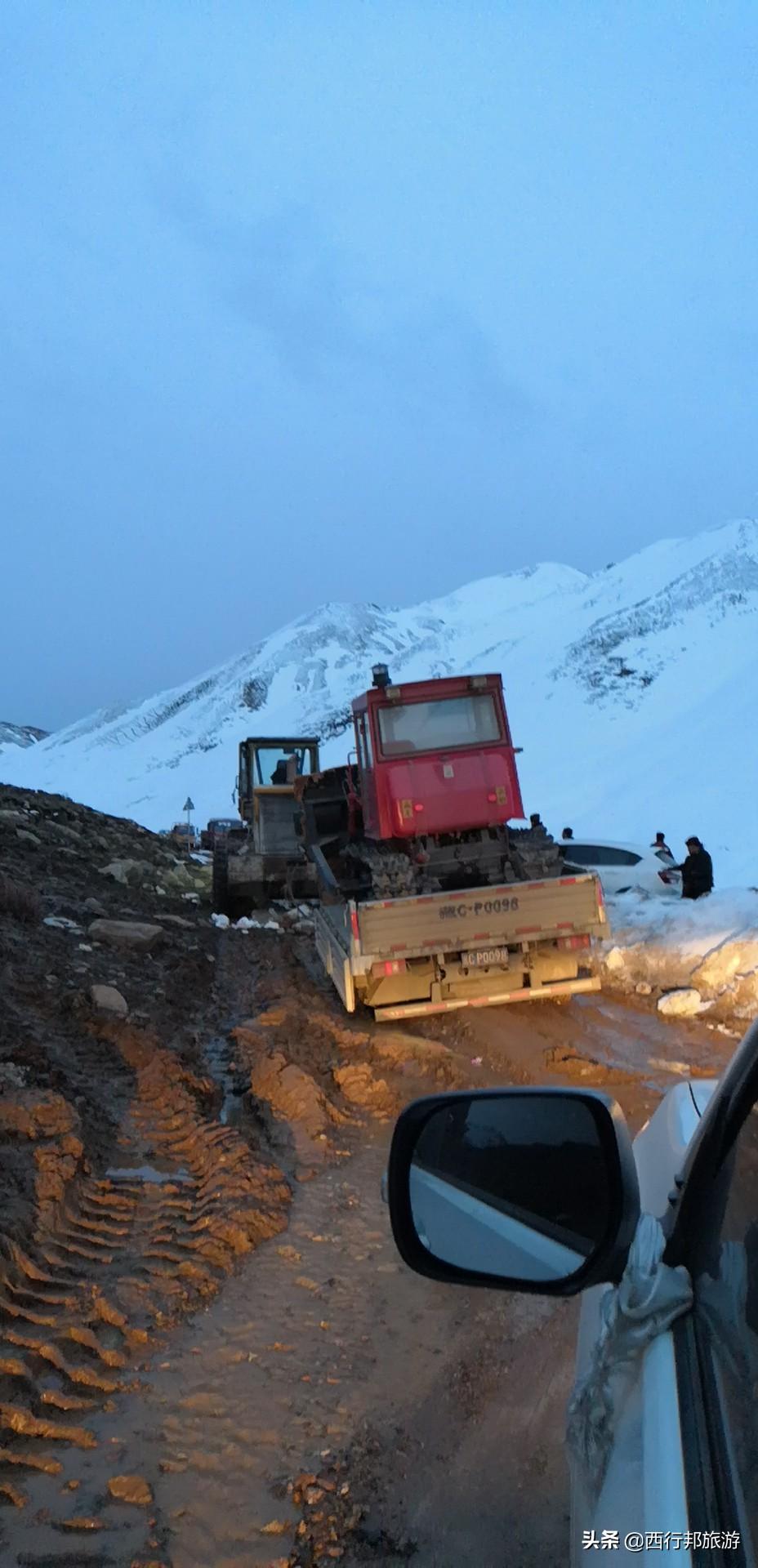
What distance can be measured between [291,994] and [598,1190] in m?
7.80

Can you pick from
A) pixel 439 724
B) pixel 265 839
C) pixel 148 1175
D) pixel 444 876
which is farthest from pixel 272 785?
pixel 148 1175

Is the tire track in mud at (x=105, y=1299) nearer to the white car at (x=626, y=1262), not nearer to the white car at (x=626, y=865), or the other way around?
the white car at (x=626, y=1262)

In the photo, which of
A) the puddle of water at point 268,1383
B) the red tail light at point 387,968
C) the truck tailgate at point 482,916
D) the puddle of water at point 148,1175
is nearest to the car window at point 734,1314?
the puddle of water at point 268,1383

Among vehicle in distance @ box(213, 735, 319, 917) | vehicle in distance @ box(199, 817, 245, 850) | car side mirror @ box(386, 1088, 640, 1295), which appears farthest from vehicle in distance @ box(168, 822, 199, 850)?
car side mirror @ box(386, 1088, 640, 1295)

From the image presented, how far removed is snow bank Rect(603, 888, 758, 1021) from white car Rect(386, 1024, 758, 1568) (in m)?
6.72

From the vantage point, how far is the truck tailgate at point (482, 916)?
7.77 metres

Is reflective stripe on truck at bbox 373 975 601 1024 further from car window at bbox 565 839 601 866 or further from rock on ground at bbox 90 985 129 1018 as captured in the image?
car window at bbox 565 839 601 866

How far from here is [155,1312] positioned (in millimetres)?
3807

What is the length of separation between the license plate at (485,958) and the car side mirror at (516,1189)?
20.6 ft

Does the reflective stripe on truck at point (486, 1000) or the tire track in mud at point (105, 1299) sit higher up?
the reflective stripe on truck at point (486, 1000)

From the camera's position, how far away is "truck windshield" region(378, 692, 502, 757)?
9.59 metres

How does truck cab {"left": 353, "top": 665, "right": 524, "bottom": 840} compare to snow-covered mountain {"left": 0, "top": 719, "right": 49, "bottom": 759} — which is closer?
truck cab {"left": 353, "top": 665, "right": 524, "bottom": 840}

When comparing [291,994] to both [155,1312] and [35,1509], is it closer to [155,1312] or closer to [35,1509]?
[155,1312]

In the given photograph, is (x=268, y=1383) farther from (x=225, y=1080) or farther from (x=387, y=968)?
(x=387, y=968)
